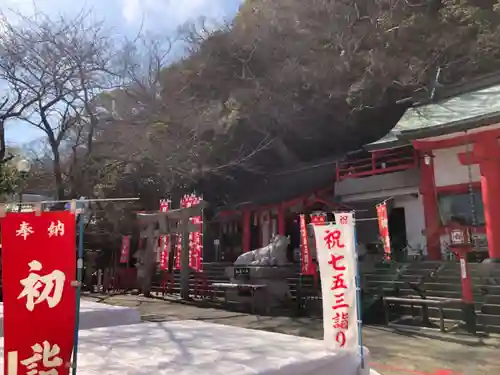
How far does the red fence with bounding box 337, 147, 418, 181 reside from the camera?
17589 mm

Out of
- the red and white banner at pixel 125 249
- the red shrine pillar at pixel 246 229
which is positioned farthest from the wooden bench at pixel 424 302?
the red and white banner at pixel 125 249

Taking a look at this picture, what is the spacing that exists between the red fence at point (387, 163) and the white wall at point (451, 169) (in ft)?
5.08

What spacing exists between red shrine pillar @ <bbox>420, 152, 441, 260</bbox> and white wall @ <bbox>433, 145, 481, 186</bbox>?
0.23 meters

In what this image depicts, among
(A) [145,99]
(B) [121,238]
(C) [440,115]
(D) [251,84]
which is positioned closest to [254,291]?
(C) [440,115]

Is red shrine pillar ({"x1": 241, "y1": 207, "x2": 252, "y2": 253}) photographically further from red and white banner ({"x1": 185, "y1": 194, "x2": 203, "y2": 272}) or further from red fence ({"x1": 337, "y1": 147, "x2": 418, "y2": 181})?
red and white banner ({"x1": 185, "y1": 194, "x2": 203, "y2": 272})

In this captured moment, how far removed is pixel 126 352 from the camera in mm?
4699

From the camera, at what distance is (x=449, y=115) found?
1520 cm

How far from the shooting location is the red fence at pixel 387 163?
17589 millimetres

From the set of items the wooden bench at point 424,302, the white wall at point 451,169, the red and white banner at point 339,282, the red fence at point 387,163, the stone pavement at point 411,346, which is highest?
the red fence at point 387,163

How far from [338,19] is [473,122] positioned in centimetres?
1417

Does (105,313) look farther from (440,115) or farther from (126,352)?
(440,115)

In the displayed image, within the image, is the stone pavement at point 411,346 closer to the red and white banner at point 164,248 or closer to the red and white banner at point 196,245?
the red and white banner at point 196,245

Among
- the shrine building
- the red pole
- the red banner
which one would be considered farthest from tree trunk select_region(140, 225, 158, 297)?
the red pole

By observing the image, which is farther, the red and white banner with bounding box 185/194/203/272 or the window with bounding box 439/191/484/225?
the red and white banner with bounding box 185/194/203/272
